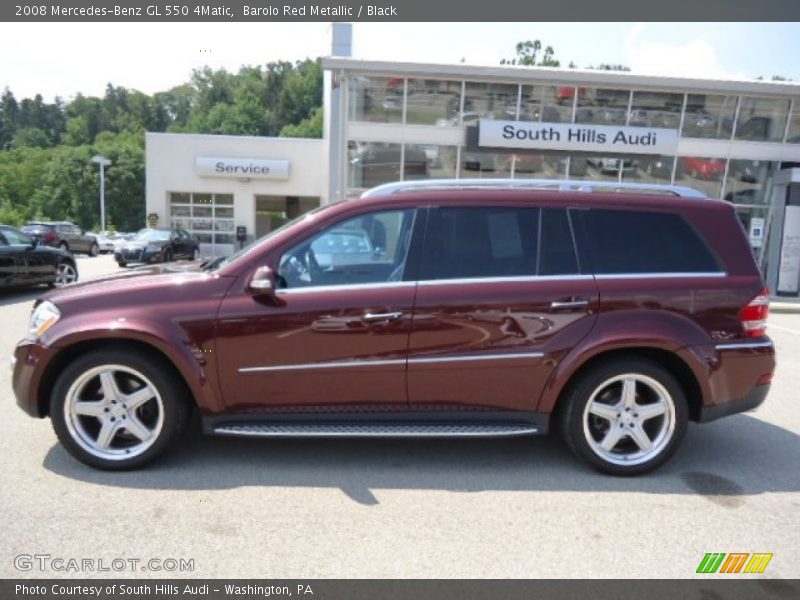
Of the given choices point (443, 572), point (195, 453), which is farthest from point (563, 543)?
point (195, 453)

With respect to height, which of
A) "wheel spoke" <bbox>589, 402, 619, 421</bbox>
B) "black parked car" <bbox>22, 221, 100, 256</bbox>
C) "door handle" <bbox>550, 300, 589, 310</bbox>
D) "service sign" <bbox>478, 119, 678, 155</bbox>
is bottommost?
"black parked car" <bbox>22, 221, 100, 256</bbox>

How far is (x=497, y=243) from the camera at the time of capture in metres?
3.77

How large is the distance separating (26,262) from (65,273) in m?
1.47

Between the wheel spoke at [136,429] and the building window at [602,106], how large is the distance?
16204mm

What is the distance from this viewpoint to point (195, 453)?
394 cm

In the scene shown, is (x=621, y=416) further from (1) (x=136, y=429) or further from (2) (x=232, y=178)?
(2) (x=232, y=178)

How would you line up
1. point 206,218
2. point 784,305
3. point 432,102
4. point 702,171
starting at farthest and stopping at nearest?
1. point 206,218
2. point 702,171
3. point 432,102
4. point 784,305

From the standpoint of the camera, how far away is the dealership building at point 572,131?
16.2 metres

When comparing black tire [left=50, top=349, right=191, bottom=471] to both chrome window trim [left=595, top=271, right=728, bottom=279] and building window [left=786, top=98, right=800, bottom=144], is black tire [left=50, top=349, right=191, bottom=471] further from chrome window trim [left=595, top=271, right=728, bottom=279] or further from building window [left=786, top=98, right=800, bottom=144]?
building window [left=786, top=98, right=800, bottom=144]

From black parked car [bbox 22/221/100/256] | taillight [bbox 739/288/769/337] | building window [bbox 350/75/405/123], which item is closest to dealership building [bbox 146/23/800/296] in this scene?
building window [bbox 350/75/405/123]

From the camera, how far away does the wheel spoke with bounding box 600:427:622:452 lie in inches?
149

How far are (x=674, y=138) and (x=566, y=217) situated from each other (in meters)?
15.6

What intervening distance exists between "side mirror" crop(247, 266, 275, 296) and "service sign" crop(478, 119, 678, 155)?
14215 mm

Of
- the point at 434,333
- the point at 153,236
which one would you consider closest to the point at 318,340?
the point at 434,333
